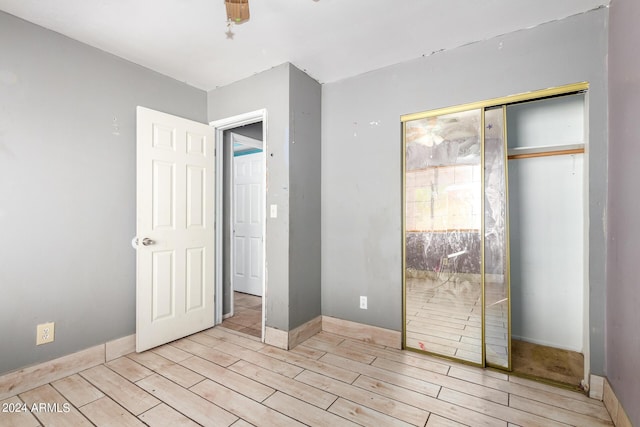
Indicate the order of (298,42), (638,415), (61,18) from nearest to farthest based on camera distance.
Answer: (638,415)
(61,18)
(298,42)

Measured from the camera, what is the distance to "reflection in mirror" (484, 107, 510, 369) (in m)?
2.23

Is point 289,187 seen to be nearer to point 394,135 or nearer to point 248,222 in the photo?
point 394,135

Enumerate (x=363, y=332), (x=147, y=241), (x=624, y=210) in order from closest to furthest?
(x=624, y=210)
(x=147, y=241)
(x=363, y=332)

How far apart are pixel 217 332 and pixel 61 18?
9.14 feet

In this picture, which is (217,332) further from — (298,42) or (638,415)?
(638,415)

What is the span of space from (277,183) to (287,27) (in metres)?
1.23

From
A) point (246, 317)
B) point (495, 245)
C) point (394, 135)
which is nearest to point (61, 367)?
point (246, 317)

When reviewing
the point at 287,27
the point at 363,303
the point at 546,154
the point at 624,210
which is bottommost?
the point at 363,303

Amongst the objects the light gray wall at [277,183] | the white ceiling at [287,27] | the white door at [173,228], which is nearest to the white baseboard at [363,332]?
the light gray wall at [277,183]

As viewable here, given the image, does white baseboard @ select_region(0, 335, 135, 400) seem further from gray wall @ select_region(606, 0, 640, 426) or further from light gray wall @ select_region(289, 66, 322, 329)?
gray wall @ select_region(606, 0, 640, 426)

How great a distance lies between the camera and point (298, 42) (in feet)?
7.63

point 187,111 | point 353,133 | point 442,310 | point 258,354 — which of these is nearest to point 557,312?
point 442,310

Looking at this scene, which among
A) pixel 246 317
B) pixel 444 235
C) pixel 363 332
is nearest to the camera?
pixel 444 235

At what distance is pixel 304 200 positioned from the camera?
282 cm
